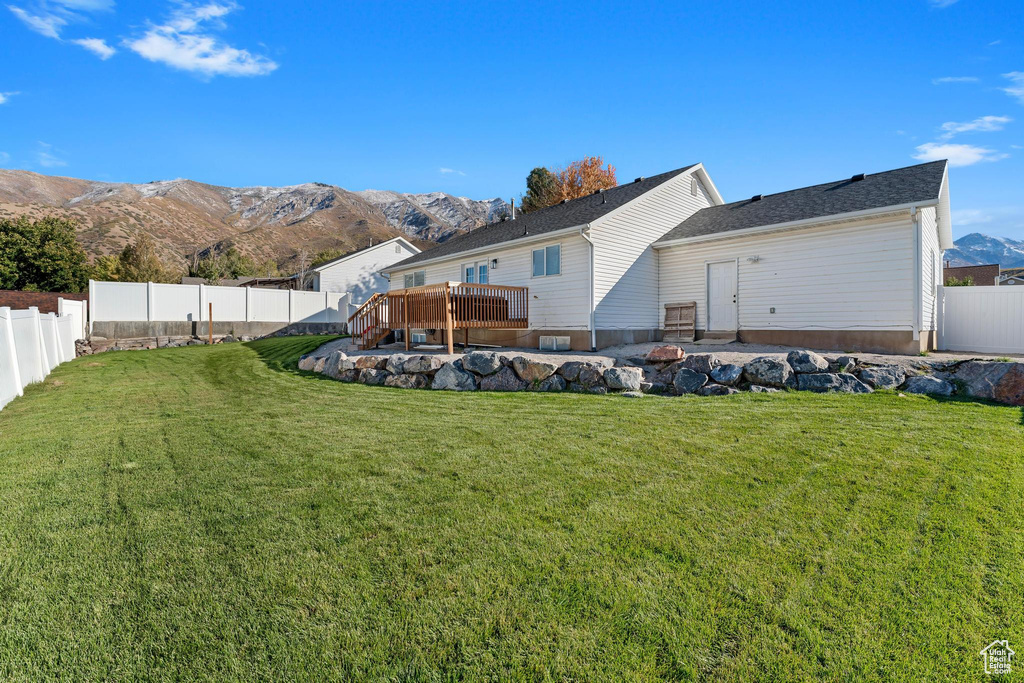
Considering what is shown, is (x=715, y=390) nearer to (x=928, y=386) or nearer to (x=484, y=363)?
(x=928, y=386)

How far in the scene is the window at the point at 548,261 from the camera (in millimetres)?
13234

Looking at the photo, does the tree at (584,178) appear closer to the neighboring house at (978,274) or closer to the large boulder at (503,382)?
the neighboring house at (978,274)

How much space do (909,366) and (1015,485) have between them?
4949 millimetres

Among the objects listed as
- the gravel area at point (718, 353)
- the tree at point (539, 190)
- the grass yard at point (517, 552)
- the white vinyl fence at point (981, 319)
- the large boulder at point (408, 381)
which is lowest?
the grass yard at point (517, 552)

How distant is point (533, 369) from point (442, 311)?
3921 millimetres

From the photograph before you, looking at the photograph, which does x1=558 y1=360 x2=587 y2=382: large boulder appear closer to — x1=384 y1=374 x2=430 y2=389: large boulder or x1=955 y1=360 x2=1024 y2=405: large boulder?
x1=384 y1=374 x2=430 y2=389: large boulder

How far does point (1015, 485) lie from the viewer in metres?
3.57

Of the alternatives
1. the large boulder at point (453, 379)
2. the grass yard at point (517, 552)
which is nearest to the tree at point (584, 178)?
the large boulder at point (453, 379)

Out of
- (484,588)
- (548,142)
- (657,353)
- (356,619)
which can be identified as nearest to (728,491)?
(484,588)

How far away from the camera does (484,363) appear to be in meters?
8.83

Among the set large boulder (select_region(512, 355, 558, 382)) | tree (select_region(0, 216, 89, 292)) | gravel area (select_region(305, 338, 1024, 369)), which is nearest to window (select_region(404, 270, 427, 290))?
gravel area (select_region(305, 338, 1024, 369))

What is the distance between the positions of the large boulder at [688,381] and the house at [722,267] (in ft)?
14.4

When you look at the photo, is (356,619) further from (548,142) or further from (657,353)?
(548,142)

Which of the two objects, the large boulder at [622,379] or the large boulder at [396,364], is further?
the large boulder at [396,364]
